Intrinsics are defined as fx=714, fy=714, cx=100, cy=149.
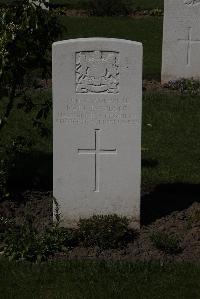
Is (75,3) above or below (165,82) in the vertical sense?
above

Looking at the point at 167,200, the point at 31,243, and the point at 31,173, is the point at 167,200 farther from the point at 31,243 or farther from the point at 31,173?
the point at 31,243

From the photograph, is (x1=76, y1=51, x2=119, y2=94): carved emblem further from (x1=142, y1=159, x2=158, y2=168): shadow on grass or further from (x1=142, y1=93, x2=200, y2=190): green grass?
(x1=142, y1=159, x2=158, y2=168): shadow on grass

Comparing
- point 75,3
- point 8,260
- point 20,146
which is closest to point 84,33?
point 75,3

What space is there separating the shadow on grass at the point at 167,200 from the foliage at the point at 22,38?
178 cm

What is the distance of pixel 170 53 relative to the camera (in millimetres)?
13531

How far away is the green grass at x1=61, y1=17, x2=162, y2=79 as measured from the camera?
18.3m

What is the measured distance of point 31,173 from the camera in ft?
28.2

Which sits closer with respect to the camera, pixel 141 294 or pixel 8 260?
pixel 141 294

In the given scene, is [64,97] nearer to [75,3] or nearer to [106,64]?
[106,64]

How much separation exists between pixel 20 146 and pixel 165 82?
6.67 m

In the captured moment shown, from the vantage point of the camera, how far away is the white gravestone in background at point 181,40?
13.2 metres

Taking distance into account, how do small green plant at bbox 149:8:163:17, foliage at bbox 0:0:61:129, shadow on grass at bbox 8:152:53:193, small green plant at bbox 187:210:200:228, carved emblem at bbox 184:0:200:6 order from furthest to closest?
small green plant at bbox 149:8:163:17
carved emblem at bbox 184:0:200:6
shadow on grass at bbox 8:152:53:193
small green plant at bbox 187:210:200:228
foliage at bbox 0:0:61:129

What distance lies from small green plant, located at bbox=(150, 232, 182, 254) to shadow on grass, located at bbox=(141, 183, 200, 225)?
62cm

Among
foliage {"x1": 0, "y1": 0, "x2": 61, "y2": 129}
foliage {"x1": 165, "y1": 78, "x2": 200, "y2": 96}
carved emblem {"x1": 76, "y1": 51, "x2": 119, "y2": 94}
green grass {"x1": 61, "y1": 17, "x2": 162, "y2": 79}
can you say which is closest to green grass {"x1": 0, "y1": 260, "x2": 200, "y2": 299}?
carved emblem {"x1": 76, "y1": 51, "x2": 119, "y2": 94}
